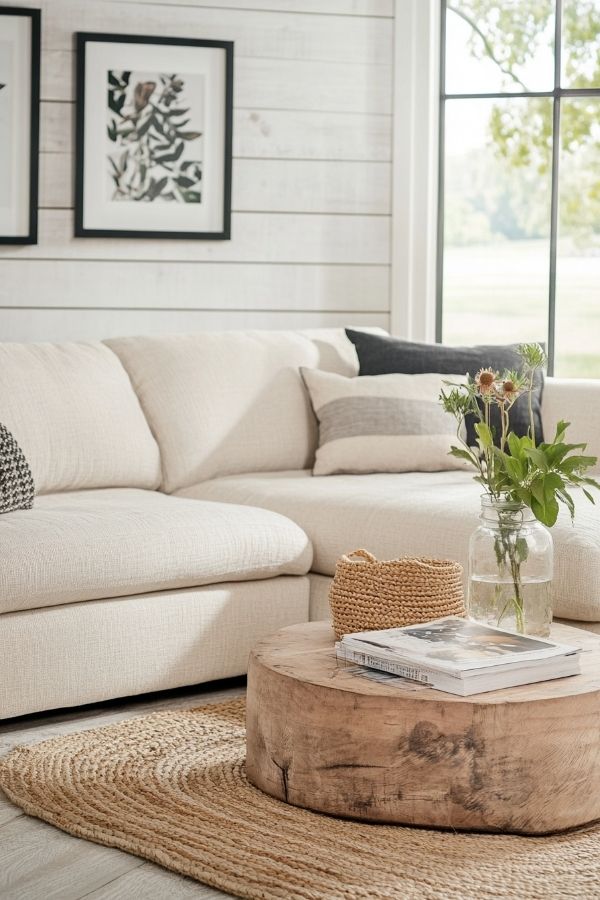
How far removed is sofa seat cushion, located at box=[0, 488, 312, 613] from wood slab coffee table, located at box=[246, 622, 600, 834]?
27.4 inches

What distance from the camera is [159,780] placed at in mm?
2176

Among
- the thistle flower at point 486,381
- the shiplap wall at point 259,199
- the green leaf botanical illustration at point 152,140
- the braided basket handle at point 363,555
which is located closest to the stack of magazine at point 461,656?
the braided basket handle at point 363,555

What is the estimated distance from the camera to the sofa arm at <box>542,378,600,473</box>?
3.55m

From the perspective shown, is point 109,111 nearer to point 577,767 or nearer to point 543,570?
point 543,570

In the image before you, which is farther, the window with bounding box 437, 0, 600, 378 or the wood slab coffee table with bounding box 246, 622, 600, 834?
the window with bounding box 437, 0, 600, 378

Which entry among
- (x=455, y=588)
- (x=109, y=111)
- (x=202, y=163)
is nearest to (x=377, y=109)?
(x=202, y=163)

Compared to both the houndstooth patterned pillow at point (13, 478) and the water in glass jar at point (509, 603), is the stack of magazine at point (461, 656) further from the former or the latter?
the houndstooth patterned pillow at point (13, 478)

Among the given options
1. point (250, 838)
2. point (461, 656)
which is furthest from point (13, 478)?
point (461, 656)

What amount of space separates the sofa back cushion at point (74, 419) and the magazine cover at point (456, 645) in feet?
4.55

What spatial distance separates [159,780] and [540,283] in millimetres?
2794

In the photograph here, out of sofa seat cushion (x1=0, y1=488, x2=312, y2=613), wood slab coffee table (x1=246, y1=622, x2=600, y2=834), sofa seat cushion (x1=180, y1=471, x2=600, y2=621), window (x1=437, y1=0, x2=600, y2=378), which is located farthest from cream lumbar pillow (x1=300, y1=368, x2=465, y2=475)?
wood slab coffee table (x1=246, y1=622, x2=600, y2=834)

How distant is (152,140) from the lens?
4.17 meters

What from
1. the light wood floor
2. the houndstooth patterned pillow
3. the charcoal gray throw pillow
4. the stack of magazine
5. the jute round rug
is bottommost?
the light wood floor

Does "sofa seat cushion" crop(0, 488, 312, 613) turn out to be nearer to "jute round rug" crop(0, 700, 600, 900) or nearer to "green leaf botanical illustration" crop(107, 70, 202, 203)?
"jute round rug" crop(0, 700, 600, 900)
